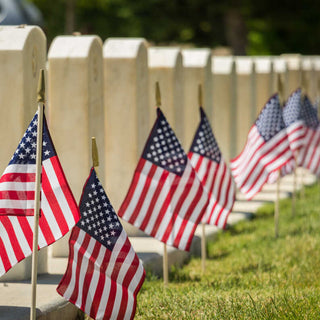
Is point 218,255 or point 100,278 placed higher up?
point 100,278

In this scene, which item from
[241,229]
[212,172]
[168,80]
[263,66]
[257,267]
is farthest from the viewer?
[263,66]

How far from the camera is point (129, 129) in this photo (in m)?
10.7

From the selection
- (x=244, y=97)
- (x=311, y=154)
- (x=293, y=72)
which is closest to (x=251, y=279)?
(x=311, y=154)

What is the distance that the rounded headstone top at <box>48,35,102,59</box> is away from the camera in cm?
925

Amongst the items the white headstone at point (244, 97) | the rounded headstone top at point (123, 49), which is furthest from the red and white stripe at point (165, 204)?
the white headstone at point (244, 97)

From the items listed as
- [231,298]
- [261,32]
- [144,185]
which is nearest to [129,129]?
[144,185]

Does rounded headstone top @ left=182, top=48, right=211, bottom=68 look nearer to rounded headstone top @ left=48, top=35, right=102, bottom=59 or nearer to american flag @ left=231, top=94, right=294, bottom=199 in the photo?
american flag @ left=231, top=94, right=294, bottom=199

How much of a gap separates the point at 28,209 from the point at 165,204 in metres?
2.16

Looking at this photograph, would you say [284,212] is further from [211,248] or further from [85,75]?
[85,75]

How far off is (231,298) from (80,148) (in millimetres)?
2465

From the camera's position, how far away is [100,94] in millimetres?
9680

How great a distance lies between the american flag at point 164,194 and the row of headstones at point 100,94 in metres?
0.98

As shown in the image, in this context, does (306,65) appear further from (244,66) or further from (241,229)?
(241,229)

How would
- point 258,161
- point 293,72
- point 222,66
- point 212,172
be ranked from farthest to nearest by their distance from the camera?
point 293,72, point 222,66, point 258,161, point 212,172
